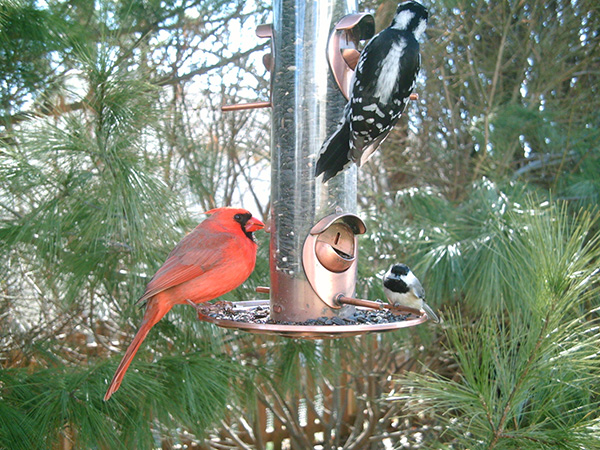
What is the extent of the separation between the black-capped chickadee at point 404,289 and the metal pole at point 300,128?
0.28 meters

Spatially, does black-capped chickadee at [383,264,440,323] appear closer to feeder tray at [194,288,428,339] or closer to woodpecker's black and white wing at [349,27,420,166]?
feeder tray at [194,288,428,339]

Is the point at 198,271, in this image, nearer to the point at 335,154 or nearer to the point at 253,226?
the point at 253,226

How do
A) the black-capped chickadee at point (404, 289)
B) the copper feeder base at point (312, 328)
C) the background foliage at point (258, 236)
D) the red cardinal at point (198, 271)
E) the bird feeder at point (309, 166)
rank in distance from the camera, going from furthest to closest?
1. the black-capped chickadee at point (404, 289)
2. the bird feeder at point (309, 166)
3. the red cardinal at point (198, 271)
4. the background foliage at point (258, 236)
5. the copper feeder base at point (312, 328)

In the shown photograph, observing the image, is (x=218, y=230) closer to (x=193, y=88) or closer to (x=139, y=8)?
(x=139, y=8)

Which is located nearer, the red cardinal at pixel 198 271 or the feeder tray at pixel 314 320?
the feeder tray at pixel 314 320

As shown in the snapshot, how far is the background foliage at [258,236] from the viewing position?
1706 millimetres

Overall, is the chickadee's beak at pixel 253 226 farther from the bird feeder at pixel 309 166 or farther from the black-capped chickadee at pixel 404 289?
the black-capped chickadee at pixel 404 289

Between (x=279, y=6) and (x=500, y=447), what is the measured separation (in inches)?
57.3

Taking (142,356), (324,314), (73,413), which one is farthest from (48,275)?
(324,314)

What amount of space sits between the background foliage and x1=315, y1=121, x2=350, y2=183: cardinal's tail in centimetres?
52

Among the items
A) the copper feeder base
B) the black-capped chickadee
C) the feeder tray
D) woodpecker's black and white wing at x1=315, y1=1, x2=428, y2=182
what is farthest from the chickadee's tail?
woodpecker's black and white wing at x1=315, y1=1, x2=428, y2=182

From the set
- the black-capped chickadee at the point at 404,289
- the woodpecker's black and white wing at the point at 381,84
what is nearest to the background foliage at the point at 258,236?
the black-capped chickadee at the point at 404,289

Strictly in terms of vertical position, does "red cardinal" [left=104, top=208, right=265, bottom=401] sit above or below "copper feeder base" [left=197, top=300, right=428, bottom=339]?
above

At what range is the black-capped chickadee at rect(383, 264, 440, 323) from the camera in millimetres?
2154
